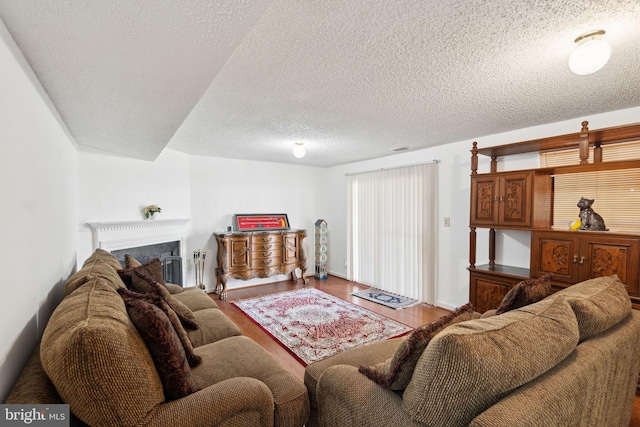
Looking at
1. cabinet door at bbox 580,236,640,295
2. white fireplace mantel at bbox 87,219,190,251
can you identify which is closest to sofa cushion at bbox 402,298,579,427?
cabinet door at bbox 580,236,640,295

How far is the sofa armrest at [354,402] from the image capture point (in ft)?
3.76

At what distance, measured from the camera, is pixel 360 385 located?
1.30m

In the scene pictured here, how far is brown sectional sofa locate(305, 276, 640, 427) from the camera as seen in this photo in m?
0.94

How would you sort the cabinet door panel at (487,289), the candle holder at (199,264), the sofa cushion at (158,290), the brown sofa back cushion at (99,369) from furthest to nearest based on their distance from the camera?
the candle holder at (199,264)
the cabinet door panel at (487,289)
the sofa cushion at (158,290)
the brown sofa back cushion at (99,369)

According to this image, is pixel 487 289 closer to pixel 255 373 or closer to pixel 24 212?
pixel 255 373

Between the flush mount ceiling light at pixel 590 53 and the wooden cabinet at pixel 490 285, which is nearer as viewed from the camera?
the flush mount ceiling light at pixel 590 53

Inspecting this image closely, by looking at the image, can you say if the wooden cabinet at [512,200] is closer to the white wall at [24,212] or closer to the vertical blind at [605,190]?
the vertical blind at [605,190]

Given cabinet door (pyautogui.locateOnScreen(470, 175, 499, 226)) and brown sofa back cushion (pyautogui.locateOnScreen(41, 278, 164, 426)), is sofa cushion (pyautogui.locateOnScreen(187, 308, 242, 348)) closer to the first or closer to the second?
brown sofa back cushion (pyautogui.locateOnScreen(41, 278, 164, 426))

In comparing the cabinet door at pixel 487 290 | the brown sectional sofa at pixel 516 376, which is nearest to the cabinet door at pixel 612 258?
the cabinet door at pixel 487 290

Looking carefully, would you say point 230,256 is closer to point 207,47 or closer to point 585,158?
point 207,47

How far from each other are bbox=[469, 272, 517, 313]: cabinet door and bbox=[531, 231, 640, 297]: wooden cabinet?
32 centimetres

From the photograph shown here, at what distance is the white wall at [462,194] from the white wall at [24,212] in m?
4.12

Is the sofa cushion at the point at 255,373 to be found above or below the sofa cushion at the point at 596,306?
below

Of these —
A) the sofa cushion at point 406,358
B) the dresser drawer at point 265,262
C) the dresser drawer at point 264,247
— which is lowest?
the dresser drawer at point 265,262
